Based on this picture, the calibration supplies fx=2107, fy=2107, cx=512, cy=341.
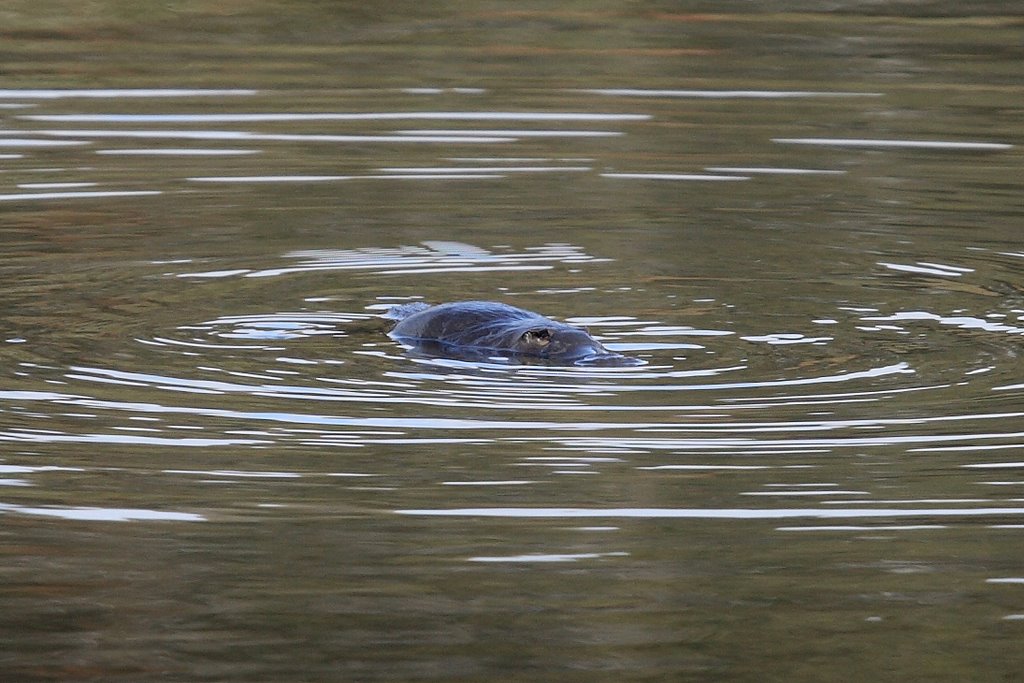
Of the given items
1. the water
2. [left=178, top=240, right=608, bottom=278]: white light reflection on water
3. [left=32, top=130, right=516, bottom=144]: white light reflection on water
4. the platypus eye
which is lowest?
[left=178, top=240, right=608, bottom=278]: white light reflection on water

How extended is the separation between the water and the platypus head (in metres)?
0.18

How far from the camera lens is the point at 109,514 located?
5.34m

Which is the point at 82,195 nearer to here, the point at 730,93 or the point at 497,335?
the point at 497,335

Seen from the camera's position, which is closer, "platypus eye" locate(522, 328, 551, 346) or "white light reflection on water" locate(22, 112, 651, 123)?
"platypus eye" locate(522, 328, 551, 346)

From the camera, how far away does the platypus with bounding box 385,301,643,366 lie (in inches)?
283

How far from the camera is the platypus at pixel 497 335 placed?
7188 millimetres

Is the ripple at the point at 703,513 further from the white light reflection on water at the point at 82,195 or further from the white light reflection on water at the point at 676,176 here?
the white light reflection on water at the point at 676,176

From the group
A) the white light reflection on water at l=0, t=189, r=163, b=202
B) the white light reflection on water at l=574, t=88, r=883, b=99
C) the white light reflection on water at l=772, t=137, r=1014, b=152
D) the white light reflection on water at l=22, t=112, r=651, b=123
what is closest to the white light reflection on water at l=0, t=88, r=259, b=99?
the white light reflection on water at l=22, t=112, r=651, b=123

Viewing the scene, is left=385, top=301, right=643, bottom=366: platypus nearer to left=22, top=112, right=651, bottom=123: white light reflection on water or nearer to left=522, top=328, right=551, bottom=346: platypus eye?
left=522, top=328, right=551, bottom=346: platypus eye

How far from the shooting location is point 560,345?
23.6 ft

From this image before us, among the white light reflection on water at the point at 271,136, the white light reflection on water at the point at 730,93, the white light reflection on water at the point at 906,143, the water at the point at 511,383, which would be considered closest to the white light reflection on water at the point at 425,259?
the water at the point at 511,383

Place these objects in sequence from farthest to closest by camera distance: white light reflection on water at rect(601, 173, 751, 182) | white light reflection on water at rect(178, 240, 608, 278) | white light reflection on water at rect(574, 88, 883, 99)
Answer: white light reflection on water at rect(574, 88, 883, 99)
white light reflection on water at rect(601, 173, 751, 182)
white light reflection on water at rect(178, 240, 608, 278)

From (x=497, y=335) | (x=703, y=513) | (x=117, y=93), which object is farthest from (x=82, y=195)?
(x=703, y=513)

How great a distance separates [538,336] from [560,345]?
8 centimetres
